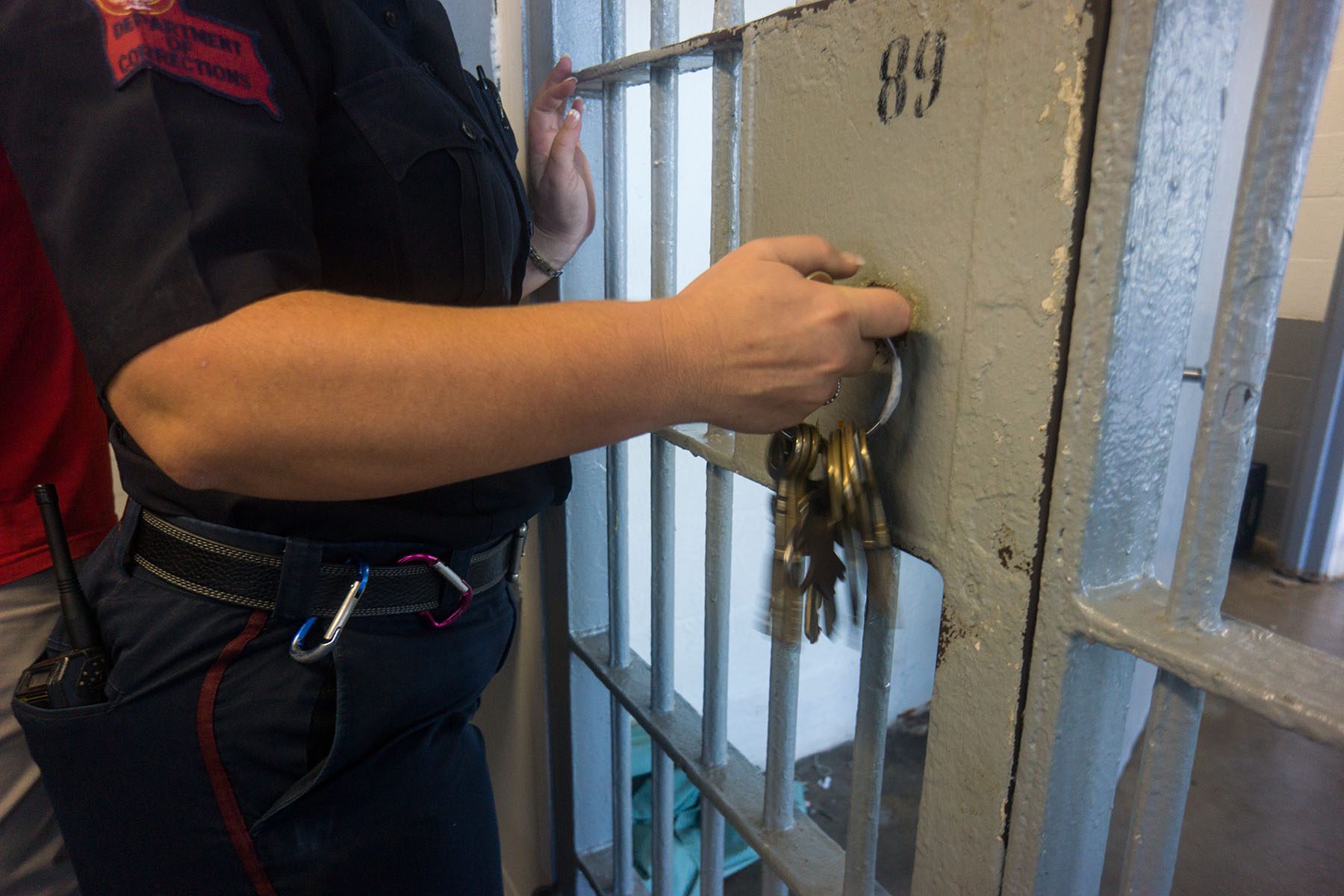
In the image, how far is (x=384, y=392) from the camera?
0.41m

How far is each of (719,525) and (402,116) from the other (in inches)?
18.1

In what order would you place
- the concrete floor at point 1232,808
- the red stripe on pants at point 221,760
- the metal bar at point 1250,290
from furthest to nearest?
the concrete floor at point 1232,808 < the red stripe on pants at point 221,760 < the metal bar at point 1250,290

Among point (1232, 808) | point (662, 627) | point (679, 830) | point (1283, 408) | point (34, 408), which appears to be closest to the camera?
point (34, 408)

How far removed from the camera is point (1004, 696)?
46cm

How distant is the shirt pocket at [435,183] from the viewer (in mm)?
580

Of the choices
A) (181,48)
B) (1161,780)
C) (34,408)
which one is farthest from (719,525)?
(34,408)

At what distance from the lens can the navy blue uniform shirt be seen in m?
0.40

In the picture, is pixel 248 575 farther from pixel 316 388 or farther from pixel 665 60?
pixel 665 60

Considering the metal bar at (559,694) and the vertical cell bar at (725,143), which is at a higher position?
the vertical cell bar at (725,143)

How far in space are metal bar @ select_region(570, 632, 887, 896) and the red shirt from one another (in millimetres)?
646

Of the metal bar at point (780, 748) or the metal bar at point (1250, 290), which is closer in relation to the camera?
the metal bar at point (1250, 290)

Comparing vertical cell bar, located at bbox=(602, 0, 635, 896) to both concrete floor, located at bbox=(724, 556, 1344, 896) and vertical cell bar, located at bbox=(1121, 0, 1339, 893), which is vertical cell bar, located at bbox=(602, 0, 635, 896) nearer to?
vertical cell bar, located at bbox=(1121, 0, 1339, 893)

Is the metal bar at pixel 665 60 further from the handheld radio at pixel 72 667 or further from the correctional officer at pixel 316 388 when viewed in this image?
the handheld radio at pixel 72 667

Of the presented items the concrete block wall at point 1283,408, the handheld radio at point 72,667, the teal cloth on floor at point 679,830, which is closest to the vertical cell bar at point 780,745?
the handheld radio at point 72,667
